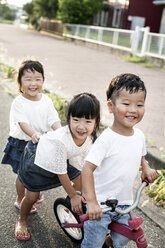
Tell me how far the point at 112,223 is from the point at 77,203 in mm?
258

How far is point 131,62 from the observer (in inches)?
506

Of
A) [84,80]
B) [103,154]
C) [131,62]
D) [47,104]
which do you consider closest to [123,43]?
[131,62]

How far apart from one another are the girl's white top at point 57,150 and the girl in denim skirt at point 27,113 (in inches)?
19.0

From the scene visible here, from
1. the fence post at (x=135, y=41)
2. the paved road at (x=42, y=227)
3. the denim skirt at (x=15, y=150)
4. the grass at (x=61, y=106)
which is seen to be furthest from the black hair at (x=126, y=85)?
the fence post at (x=135, y=41)

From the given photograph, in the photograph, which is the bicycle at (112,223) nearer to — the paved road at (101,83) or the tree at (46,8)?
the paved road at (101,83)

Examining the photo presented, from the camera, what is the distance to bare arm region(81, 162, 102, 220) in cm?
162

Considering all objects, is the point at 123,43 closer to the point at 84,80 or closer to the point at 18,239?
the point at 84,80

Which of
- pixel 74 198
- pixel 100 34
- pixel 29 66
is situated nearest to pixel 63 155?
pixel 74 198

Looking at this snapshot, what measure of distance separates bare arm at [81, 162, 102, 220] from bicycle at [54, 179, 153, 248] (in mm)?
43

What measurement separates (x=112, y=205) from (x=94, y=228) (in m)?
0.39

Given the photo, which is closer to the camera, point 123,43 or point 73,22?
point 123,43

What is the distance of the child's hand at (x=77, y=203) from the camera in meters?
1.92

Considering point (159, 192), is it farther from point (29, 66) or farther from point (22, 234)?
point (29, 66)

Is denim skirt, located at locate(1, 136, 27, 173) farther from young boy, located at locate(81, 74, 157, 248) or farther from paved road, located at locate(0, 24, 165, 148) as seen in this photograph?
paved road, located at locate(0, 24, 165, 148)
